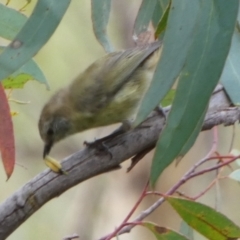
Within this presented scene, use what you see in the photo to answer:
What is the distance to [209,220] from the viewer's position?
1893 millimetres

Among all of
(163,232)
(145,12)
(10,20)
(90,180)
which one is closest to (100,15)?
(145,12)

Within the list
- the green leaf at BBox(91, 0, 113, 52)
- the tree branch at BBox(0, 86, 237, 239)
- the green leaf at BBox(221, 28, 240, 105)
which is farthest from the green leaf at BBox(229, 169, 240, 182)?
the green leaf at BBox(91, 0, 113, 52)

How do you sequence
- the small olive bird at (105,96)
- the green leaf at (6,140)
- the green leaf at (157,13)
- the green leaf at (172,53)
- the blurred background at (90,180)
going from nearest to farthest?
1. the green leaf at (172,53)
2. the green leaf at (6,140)
3. the green leaf at (157,13)
4. the small olive bird at (105,96)
5. the blurred background at (90,180)

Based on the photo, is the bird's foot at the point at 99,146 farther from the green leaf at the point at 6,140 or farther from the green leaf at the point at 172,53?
the green leaf at the point at 172,53

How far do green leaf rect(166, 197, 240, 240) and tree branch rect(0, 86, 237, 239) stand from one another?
0.31 meters

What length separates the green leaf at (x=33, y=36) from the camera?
1531mm

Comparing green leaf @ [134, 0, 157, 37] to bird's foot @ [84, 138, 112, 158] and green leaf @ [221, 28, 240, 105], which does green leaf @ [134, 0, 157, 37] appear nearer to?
green leaf @ [221, 28, 240, 105]

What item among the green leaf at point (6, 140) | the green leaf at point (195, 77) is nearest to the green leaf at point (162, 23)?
the green leaf at point (195, 77)

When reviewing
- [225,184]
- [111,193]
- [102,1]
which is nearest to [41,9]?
[102,1]

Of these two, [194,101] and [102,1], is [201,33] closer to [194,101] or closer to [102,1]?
[194,101]

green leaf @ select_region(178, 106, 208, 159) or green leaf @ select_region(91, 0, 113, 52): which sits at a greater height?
green leaf @ select_region(91, 0, 113, 52)

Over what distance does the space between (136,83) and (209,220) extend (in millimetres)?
936

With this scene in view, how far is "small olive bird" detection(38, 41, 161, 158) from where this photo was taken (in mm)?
2668

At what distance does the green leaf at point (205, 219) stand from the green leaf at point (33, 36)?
64cm
